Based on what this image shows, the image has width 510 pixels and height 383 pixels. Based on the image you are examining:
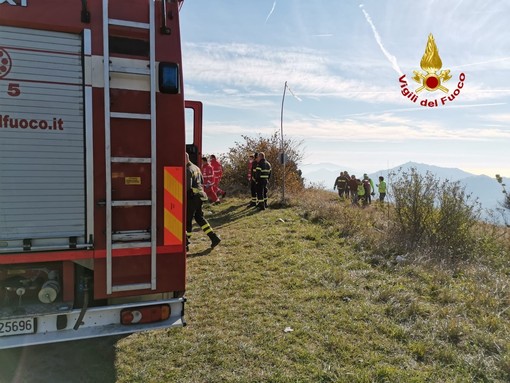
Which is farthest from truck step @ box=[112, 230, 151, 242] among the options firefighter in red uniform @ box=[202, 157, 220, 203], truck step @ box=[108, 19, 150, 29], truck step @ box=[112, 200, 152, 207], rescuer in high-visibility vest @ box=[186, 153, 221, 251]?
firefighter in red uniform @ box=[202, 157, 220, 203]

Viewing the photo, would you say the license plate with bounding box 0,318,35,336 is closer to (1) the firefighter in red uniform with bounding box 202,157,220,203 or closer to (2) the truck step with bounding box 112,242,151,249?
(2) the truck step with bounding box 112,242,151,249

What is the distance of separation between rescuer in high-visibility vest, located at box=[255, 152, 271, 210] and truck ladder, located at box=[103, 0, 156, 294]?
8503 mm

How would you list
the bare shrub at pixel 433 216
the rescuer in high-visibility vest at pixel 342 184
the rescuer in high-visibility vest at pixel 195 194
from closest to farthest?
the rescuer in high-visibility vest at pixel 195 194 → the bare shrub at pixel 433 216 → the rescuer in high-visibility vest at pixel 342 184

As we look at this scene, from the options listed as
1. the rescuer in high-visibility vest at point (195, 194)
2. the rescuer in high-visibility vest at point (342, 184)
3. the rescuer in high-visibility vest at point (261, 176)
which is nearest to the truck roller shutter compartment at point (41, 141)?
the rescuer in high-visibility vest at point (195, 194)

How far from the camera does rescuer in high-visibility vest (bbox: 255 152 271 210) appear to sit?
37.8ft

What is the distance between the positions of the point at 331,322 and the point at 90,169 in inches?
122

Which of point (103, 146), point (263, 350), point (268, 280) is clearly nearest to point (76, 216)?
point (103, 146)

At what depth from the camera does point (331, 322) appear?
4.38 m

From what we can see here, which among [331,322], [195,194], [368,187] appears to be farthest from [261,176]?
[368,187]

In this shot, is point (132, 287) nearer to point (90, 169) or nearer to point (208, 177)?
point (90, 169)

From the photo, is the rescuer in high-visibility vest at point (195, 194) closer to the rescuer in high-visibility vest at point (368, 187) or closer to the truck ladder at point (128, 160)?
the truck ladder at point (128, 160)

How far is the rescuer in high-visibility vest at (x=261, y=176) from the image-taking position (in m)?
11.5

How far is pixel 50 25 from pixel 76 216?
4.72 feet

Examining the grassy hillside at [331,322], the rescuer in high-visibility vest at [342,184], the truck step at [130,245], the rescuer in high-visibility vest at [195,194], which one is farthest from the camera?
the rescuer in high-visibility vest at [342,184]
